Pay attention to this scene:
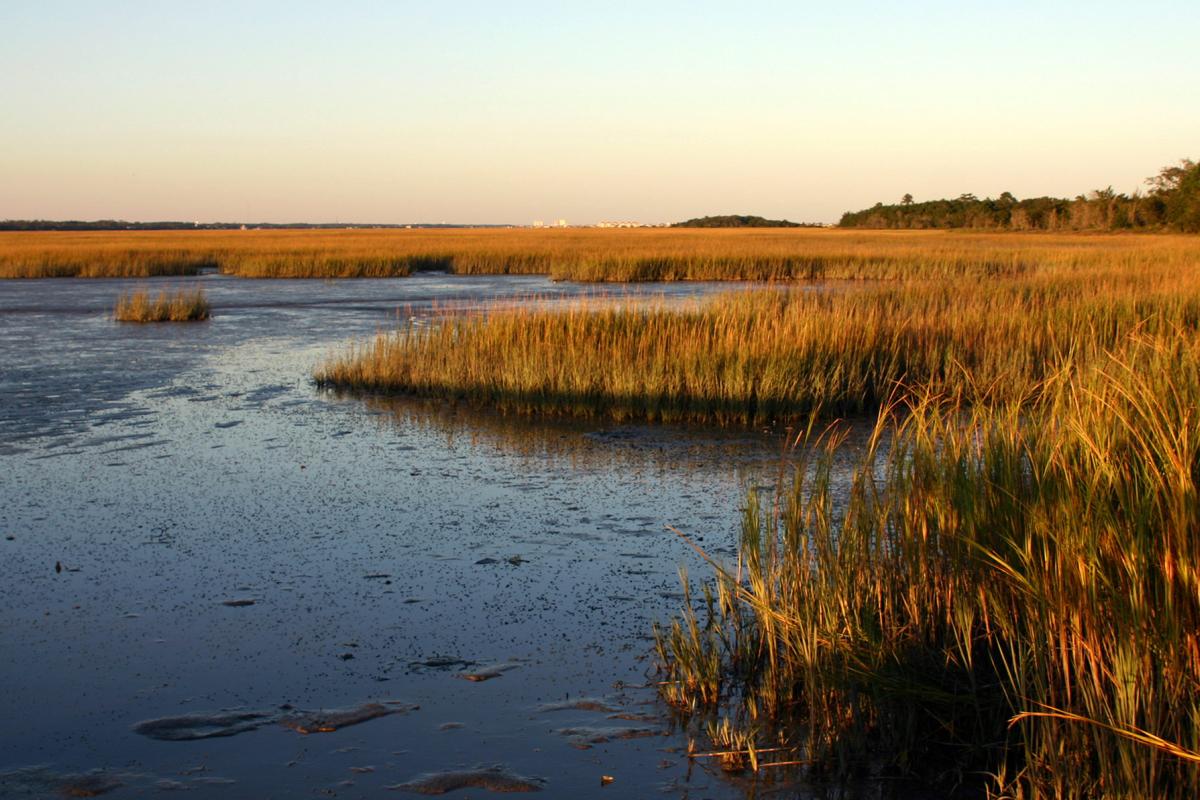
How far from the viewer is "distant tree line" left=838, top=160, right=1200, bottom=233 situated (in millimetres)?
42625

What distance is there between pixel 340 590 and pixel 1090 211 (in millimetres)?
51902

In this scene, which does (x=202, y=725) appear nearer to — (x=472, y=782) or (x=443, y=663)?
(x=443, y=663)

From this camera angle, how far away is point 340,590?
4.75 metres

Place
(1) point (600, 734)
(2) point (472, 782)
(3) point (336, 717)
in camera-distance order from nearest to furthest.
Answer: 1. (2) point (472, 782)
2. (1) point (600, 734)
3. (3) point (336, 717)

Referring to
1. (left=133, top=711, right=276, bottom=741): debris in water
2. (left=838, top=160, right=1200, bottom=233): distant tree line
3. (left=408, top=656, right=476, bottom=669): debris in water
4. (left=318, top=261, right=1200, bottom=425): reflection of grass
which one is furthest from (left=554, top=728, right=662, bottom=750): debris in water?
(left=838, top=160, right=1200, bottom=233): distant tree line

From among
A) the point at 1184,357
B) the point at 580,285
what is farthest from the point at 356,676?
the point at 580,285

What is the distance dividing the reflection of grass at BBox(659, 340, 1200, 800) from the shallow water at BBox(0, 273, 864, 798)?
17.0 inches

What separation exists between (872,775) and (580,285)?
22521 mm

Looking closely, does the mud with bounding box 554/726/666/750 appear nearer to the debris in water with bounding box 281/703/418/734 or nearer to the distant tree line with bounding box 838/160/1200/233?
the debris in water with bounding box 281/703/418/734

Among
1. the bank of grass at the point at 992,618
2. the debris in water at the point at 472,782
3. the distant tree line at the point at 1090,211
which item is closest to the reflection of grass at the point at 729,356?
the bank of grass at the point at 992,618

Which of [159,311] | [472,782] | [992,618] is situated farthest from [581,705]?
[159,311]

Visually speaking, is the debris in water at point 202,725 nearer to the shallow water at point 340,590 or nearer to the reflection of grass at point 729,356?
the shallow water at point 340,590

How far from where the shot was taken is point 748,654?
3.78 meters

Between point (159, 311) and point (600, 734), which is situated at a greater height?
point (159, 311)
